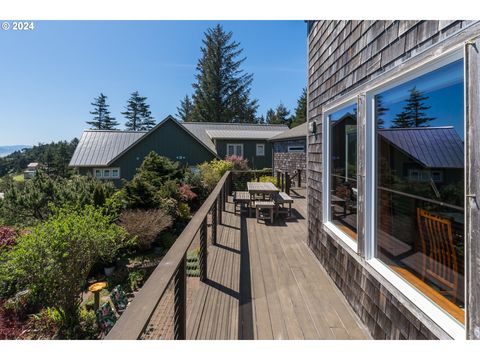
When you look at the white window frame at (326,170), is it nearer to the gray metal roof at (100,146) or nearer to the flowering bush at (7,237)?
the flowering bush at (7,237)

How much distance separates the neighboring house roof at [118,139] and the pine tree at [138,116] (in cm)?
2097

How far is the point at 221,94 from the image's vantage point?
1284 inches

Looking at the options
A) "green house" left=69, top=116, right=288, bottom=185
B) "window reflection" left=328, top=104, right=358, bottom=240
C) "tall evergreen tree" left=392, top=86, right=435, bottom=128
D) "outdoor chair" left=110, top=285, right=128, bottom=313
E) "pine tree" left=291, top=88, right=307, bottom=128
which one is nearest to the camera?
"tall evergreen tree" left=392, top=86, right=435, bottom=128

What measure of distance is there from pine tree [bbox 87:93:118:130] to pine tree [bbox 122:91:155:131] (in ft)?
9.34

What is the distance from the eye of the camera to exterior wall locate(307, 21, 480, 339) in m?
1.63

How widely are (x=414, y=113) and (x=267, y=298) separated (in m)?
2.13

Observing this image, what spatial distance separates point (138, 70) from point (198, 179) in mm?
23976

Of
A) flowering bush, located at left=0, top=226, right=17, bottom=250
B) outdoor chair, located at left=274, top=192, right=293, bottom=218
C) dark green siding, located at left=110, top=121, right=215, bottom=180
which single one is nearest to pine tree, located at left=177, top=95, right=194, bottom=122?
dark green siding, located at left=110, top=121, right=215, bottom=180

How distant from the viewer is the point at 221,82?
32.4m

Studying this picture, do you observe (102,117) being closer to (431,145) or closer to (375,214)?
(375,214)

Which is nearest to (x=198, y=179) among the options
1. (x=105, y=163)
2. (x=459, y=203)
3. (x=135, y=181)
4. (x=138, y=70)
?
(x=135, y=181)

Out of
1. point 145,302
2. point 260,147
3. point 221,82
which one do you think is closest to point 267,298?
point 145,302

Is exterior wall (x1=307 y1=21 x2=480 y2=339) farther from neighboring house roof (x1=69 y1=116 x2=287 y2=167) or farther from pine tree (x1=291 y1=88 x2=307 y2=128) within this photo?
pine tree (x1=291 y1=88 x2=307 y2=128)

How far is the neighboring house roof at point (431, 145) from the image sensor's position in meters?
1.50
